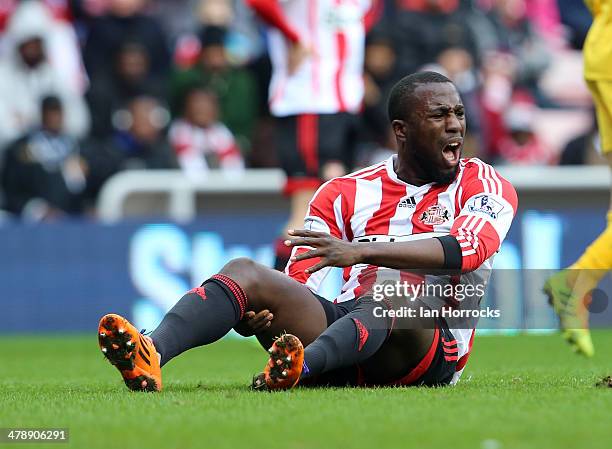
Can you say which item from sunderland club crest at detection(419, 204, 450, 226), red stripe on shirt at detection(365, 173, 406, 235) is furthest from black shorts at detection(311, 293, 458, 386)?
sunderland club crest at detection(419, 204, 450, 226)

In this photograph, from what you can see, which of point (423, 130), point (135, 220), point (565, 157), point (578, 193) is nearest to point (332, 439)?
point (423, 130)

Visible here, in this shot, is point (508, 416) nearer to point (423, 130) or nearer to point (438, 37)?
point (423, 130)

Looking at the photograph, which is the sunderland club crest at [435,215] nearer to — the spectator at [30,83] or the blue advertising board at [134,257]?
the blue advertising board at [134,257]

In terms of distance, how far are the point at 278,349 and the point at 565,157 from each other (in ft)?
28.1

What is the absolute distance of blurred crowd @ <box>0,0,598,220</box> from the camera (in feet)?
39.1

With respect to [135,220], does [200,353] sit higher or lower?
lower

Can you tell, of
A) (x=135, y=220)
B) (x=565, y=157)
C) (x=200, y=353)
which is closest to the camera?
(x=200, y=353)

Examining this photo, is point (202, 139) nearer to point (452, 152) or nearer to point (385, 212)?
point (385, 212)

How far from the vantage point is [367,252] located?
4.62 metres

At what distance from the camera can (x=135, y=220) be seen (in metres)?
10.5

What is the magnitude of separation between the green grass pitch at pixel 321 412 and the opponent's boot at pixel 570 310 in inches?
6.6

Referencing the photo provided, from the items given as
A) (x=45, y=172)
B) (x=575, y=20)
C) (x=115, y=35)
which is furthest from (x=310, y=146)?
(x=575, y=20)

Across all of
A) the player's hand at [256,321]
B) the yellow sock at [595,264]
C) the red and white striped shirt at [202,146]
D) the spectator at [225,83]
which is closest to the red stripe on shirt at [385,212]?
the player's hand at [256,321]

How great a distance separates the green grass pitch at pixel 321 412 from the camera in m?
3.56
